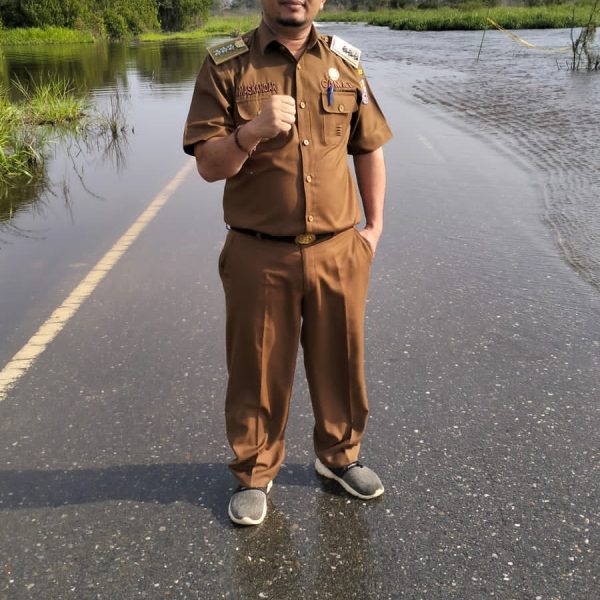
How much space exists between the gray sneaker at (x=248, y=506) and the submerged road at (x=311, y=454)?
0.05m

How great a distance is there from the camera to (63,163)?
Result: 9695 mm

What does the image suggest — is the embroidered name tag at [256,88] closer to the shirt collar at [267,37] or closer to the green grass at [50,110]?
the shirt collar at [267,37]

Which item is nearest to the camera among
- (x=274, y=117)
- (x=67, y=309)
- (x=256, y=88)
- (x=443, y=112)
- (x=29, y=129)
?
(x=274, y=117)

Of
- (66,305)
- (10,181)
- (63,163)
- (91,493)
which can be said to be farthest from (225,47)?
(63,163)

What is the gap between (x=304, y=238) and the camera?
2.46 metres

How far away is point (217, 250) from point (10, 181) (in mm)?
4080

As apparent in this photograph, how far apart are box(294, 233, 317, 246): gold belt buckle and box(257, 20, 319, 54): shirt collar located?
2.06 feet

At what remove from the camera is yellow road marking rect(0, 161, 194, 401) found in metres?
3.94

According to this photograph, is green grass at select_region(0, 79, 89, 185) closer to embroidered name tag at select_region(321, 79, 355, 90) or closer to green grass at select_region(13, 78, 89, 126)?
green grass at select_region(13, 78, 89, 126)

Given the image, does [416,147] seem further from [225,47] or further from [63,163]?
[225,47]

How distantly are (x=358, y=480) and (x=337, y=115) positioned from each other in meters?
1.44

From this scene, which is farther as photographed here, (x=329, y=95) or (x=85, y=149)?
(x=85, y=149)

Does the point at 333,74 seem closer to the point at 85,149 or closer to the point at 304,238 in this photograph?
the point at 304,238

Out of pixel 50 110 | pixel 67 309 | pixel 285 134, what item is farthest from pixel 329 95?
pixel 50 110
